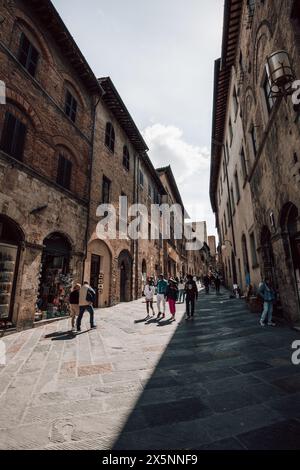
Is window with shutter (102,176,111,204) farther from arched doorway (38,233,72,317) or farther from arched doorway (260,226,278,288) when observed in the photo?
arched doorway (260,226,278,288)

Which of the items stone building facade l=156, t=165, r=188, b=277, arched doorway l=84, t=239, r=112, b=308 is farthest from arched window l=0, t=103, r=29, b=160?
stone building facade l=156, t=165, r=188, b=277

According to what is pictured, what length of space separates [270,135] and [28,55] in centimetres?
887

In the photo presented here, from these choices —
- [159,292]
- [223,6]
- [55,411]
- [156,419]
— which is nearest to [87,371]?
[55,411]

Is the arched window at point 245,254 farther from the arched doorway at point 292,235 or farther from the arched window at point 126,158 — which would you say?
the arched window at point 126,158

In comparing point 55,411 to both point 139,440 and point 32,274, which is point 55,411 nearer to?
point 139,440

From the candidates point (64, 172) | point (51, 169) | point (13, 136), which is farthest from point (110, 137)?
point (13, 136)

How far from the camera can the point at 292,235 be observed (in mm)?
6520

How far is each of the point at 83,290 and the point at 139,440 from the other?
5.67 meters

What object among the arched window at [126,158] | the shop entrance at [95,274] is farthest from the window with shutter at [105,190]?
the shop entrance at [95,274]

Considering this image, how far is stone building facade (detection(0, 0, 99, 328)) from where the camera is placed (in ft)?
24.0

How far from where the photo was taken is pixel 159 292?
9734 mm

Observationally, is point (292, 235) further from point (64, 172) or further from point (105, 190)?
point (105, 190)

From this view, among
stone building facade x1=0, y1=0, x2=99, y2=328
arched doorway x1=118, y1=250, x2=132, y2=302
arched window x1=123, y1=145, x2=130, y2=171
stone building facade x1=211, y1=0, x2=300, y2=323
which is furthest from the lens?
arched window x1=123, y1=145, x2=130, y2=171

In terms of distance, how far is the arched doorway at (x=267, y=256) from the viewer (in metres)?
8.41
